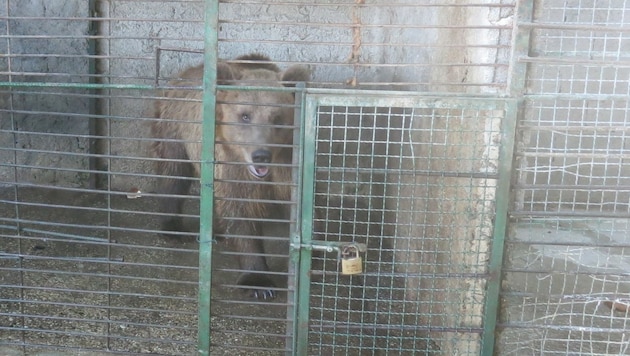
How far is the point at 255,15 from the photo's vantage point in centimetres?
653

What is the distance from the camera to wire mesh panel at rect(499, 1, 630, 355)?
304 centimetres

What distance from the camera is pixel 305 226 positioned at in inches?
125

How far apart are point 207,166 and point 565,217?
1782 millimetres

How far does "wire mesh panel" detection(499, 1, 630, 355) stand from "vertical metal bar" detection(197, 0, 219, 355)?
57.6 inches

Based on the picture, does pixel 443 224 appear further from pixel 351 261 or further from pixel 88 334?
pixel 88 334

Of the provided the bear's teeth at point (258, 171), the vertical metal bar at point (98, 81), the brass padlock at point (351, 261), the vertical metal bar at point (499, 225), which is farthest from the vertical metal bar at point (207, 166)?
the vertical metal bar at point (98, 81)

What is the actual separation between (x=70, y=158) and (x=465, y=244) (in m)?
5.02

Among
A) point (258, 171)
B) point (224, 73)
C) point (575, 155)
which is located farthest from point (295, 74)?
point (575, 155)

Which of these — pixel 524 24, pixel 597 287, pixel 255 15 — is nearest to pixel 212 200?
pixel 524 24

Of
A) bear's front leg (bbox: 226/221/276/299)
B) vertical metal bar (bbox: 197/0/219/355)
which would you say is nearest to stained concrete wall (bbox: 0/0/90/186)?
bear's front leg (bbox: 226/221/276/299)

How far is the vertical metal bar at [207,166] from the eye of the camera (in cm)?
309

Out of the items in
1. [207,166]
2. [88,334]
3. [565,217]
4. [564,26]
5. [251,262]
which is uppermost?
[564,26]

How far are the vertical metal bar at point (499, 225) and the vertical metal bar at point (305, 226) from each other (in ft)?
2.94

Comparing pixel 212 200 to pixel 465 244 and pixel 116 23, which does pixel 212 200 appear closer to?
pixel 465 244
